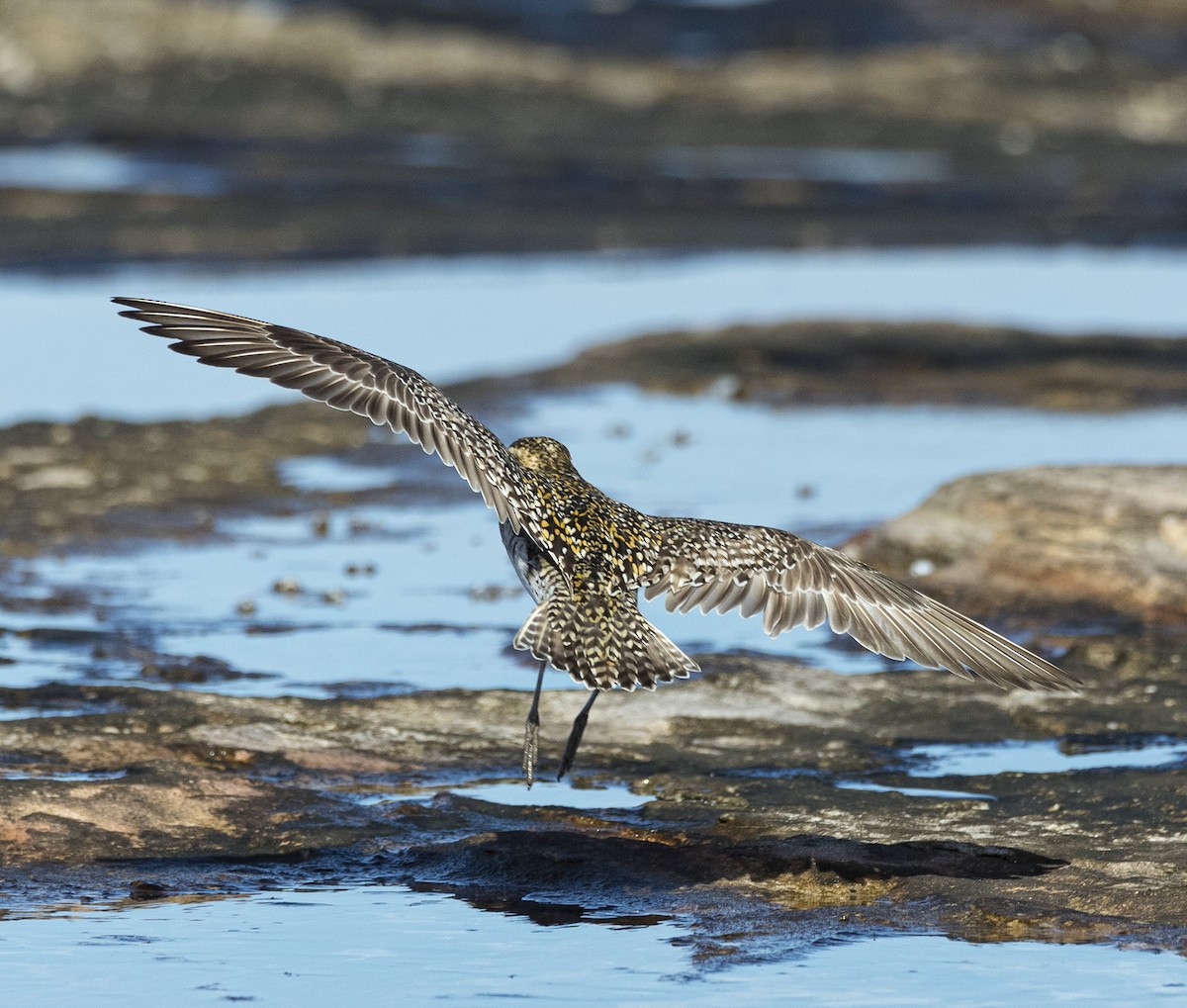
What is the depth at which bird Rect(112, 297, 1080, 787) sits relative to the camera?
245 inches

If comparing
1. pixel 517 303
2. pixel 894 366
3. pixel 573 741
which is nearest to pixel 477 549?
pixel 573 741

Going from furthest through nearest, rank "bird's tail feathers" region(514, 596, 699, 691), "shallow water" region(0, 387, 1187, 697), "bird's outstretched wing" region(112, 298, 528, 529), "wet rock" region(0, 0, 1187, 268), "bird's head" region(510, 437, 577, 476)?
"wet rock" region(0, 0, 1187, 268), "shallow water" region(0, 387, 1187, 697), "bird's head" region(510, 437, 577, 476), "bird's outstretched wing" region(112, 298, 528, 529), "bird's tail feathers" region(514, 596, 699, 691)

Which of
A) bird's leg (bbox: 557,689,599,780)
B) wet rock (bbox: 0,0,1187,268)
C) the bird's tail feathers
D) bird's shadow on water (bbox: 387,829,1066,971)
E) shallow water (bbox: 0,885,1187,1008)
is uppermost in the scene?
wet rock (bbox: 0,0,1187,268)

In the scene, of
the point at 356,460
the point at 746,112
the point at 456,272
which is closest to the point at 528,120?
the point at 746,112

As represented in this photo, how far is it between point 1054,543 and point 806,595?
3.34 meters

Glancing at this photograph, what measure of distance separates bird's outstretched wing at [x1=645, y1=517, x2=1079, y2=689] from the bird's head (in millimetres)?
548

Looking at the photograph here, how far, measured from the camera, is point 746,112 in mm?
35562

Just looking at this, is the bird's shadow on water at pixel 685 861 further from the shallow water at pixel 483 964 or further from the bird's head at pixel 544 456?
the bird's head at pixel 544 456

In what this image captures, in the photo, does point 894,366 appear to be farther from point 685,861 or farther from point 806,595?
point 685,861

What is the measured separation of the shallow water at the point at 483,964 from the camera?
535 cm

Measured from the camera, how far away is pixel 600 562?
6578 mm

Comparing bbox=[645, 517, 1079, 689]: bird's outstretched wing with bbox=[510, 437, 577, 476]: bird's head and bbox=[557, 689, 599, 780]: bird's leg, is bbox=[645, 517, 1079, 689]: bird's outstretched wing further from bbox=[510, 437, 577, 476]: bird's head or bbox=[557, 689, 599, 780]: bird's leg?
bbox=[510, 437, 577, 476]: bird's head

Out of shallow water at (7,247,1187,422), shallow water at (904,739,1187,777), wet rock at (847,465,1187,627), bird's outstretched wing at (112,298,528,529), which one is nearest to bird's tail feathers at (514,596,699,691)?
bird's outstretched wing at (112,298,528,529)

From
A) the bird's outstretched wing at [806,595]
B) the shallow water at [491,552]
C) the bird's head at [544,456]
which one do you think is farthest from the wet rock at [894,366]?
the bird's outstretched wing at [806,595]
